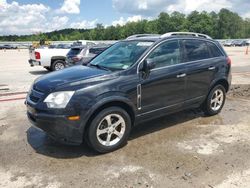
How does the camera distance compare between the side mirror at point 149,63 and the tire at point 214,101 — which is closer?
the side mirror at point 149,63

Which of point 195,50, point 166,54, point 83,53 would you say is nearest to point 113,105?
point 166,54

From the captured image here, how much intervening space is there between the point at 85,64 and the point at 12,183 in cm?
271

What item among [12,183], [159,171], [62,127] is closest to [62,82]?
[62,127]

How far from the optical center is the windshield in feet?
17.1

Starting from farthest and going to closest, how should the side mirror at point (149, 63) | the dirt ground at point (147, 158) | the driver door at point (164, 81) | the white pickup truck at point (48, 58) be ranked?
1. the white pickup truck at point (48, 58)
2. the driver door at point (164, 81)
3. the side mirror at point (149, 63)
4. the dirt ground at point (147, 158)

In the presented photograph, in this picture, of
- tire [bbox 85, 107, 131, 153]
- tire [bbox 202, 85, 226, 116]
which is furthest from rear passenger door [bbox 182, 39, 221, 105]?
tire [bbox 85, 107, 131, 153]

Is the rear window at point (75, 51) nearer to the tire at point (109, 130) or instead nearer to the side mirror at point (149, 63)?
the side mirror at point (149, 63)

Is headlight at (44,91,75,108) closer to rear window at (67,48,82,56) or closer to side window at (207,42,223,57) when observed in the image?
side window at (207,42,223,57)

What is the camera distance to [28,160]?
4.58 meters

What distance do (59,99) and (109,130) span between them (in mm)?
955

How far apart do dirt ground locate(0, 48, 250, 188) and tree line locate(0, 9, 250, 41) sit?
105 metres

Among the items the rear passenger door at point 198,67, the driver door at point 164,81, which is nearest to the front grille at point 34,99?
the driver door at point 164,81

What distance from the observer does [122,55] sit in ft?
18.2

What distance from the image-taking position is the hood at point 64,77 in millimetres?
4609
